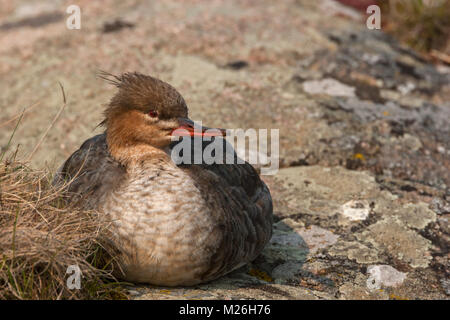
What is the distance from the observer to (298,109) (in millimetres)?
5871

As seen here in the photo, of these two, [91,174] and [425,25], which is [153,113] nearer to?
[91,174]

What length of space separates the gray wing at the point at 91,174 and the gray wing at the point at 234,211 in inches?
18.6

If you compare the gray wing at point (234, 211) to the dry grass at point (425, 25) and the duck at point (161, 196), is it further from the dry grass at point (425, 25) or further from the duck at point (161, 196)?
the dry grass at point (425, 25)

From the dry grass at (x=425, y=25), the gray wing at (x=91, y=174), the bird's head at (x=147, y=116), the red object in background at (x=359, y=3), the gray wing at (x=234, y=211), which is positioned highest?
the red object in background at (x=359, y=3)

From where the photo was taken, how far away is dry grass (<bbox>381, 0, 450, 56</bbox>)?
7.52 metres

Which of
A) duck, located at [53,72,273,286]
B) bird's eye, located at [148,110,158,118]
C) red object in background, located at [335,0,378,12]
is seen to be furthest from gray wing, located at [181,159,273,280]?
red object in background, located at [335,0,378,12]

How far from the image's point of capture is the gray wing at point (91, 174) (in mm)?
3562

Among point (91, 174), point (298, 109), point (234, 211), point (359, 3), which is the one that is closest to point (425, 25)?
point (359, 3)

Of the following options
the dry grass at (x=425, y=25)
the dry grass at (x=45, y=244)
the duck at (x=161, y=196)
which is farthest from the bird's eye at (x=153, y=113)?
the dry grass at (x=425, y=25)

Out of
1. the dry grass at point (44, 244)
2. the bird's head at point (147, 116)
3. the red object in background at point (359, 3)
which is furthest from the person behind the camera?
the red object in background at point (359, 3)

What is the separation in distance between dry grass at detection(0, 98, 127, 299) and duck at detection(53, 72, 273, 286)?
0.37 feet

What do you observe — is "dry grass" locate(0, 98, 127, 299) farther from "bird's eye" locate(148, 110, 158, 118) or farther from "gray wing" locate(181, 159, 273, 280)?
"bird's eye" locate(148, 110, 158, 118)

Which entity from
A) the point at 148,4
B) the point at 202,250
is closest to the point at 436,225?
the point at 202,250

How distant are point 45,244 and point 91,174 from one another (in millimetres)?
812
